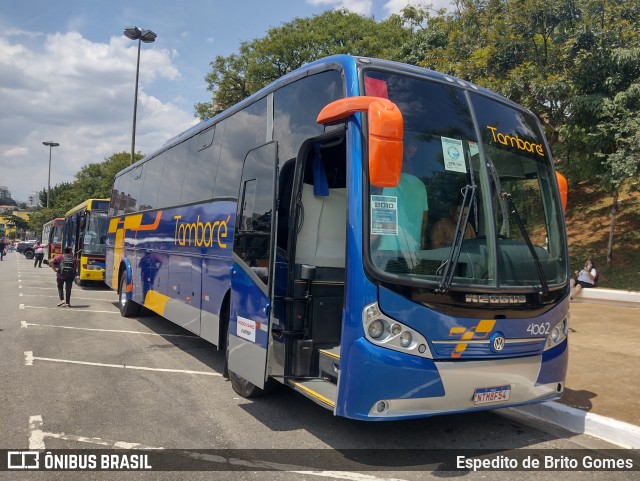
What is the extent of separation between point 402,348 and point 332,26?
86.8 ft

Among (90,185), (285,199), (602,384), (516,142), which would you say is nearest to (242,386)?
(285,199)

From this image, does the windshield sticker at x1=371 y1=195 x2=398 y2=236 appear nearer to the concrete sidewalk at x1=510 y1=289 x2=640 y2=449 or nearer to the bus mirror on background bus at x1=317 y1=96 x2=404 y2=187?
the bus mirror on background bus at x1=317 y1=96 x2=404 y2=187

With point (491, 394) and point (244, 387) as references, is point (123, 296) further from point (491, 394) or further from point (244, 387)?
point (491, 394)

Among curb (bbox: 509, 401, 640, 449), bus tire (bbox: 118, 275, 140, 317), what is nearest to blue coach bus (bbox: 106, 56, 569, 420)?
curb (bbox: 509, 401, 640, 449)

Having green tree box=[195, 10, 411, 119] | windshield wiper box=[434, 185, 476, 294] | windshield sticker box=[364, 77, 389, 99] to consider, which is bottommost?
windshield wiper box=[434, 185, 476, 294]

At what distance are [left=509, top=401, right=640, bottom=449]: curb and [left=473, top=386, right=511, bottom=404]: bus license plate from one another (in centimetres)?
132

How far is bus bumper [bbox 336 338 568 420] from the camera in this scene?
160 inches

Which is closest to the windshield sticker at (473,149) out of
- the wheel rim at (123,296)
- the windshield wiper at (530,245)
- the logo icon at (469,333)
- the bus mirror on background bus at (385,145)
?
the windshield wiper at (530,245)

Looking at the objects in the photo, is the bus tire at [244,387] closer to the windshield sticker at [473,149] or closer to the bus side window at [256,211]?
the bus side window at [256,211]

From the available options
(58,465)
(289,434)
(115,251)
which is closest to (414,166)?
(289,434)

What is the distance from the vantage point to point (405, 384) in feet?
13.4

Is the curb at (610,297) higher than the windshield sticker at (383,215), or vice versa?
the windshield sticker at (383,215)

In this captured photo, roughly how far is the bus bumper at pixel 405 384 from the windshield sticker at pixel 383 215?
901 millimetres

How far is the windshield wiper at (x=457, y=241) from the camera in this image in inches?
165
